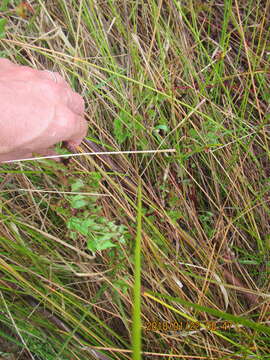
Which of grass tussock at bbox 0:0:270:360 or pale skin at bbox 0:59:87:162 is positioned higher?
pale skin at bbox 0:59:87:162

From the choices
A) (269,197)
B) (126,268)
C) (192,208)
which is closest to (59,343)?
(126,268)

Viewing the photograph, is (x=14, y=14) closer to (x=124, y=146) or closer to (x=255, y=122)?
(x=124, y=146)

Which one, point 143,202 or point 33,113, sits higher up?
point 33,113

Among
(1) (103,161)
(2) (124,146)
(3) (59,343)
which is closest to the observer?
(3) (59,343)

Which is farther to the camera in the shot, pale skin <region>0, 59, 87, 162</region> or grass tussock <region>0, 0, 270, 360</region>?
grass tussock <region>0, 0, 270, 360</region>
